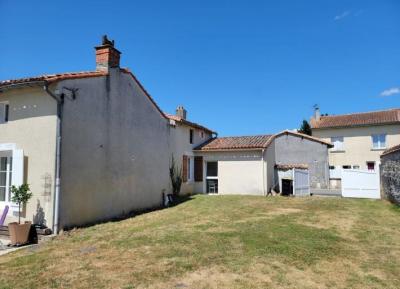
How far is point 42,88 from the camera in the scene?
33.0ft

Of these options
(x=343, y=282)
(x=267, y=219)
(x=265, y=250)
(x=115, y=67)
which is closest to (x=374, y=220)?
(x=267, y=219)

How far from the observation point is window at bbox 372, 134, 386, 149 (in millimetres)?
33356

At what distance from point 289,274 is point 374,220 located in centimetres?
779

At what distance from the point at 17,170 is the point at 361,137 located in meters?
34.4

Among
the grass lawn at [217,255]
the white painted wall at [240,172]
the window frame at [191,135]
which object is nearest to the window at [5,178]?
the grass lawn at [217,255]

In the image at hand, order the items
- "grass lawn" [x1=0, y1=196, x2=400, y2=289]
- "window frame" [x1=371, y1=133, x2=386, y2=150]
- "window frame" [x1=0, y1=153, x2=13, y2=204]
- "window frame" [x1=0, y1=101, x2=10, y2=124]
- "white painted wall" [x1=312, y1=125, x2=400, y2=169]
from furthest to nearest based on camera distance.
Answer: "window frame" [x1=371, y1=133, x2=386, y2=150]
"white painted wall" [x1=312, y1=125, x2=400, y2=169]
"window frame" [x1=0, y1=101, x2=10, y2=124]
"window frame" [x1=0, y1=153, x2=13, y2=204]
"grass lawn" [x1=0, y1=196, x2=400, y2=289]

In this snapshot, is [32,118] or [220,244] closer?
[220,244]

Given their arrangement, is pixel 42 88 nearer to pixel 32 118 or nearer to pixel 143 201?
pixel 32 118

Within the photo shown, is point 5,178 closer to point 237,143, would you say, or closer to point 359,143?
point 237,143

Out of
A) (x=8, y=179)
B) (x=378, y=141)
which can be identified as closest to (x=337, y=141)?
(x=378, y=141)

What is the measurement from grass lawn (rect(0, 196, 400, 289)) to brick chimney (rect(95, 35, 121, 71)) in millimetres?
6507

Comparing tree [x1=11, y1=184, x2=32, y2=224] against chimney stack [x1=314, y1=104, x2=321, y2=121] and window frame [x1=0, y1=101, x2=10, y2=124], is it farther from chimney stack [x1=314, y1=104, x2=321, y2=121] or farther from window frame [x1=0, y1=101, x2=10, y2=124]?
chimney stack [x1=314, y1=104, x2=321, y2=121]

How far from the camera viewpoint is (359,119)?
1399 inches

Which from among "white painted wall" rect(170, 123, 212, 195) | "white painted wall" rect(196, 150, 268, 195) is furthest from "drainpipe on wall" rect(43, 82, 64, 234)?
"white painted wall" rect(196, 150, 268, 195)
